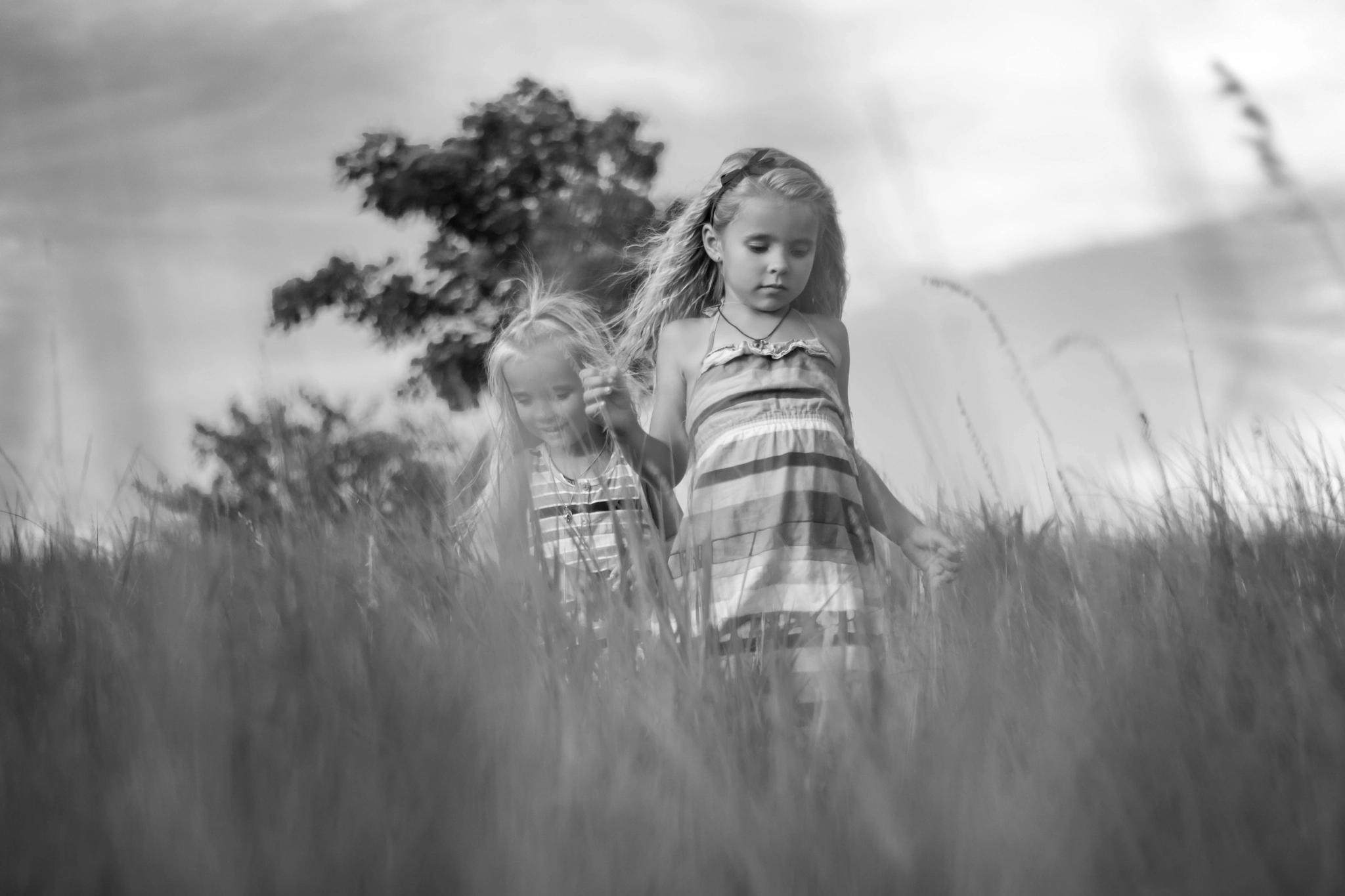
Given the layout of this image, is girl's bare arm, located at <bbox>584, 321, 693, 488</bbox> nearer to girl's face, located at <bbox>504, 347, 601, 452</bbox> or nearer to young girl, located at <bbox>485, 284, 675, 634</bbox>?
young girl, located at <bbox>485, 284, 675, 634</bbox>

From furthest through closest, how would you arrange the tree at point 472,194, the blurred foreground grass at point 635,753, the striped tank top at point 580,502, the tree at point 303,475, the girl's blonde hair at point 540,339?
1. the tree at point 472,194
2. the girl's blonde hair at point 540,339
3. the striped tank top at point 580,502
4. the tree at point 303,475
5. the blurred foreground grass at point 635,753

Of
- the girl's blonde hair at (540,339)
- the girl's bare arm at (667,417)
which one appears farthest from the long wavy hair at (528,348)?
the girl's bare arm at (667,417)

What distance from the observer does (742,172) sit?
2.88 metres

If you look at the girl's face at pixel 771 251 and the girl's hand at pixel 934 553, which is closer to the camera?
the girl's hand at pixel 934 553

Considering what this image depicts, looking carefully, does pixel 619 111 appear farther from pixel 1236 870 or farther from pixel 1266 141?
pixel 1236 870

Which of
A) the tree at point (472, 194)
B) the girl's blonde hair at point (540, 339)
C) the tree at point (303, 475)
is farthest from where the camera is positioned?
the tree at point (472, 194)

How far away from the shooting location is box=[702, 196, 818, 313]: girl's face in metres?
2.64

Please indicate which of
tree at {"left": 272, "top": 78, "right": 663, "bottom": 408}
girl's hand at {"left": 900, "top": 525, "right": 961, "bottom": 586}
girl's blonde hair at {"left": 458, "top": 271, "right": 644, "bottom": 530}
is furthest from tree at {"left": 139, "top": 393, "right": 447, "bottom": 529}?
tree at {"left": 272, "top": 78, "right": 663, "bottom": 408}

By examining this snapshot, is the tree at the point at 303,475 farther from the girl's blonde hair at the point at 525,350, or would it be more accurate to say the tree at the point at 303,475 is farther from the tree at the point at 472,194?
the tree at the point at 472,194

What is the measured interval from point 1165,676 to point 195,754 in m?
1.16

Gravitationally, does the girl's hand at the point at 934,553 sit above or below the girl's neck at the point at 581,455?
below

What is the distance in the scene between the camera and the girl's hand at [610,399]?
2.43m

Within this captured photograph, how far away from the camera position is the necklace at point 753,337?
2.70 meters

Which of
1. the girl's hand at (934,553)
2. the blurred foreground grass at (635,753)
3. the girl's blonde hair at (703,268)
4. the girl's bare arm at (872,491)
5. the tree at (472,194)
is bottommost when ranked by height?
the blurred foreground grass at (635,753)
